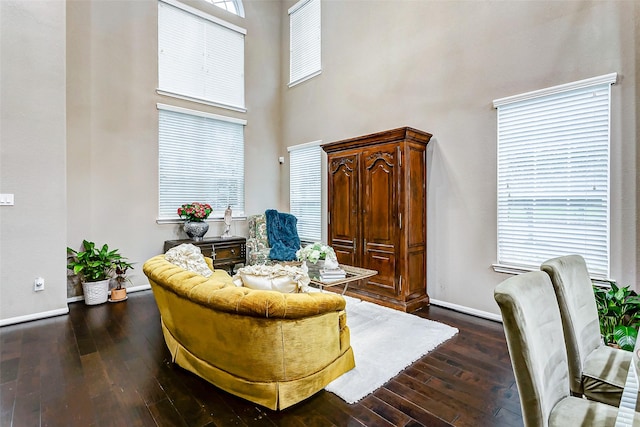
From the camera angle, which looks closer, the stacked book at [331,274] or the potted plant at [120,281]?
the stacked book at [331,274]

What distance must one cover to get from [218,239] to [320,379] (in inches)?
140

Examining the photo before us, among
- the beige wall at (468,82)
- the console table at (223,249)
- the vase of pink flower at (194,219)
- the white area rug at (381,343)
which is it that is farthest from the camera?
the vase of pink flower at (194,219)

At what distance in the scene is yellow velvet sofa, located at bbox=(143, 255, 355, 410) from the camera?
1.80 metres

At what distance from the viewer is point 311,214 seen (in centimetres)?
582

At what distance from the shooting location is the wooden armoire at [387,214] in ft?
12.4

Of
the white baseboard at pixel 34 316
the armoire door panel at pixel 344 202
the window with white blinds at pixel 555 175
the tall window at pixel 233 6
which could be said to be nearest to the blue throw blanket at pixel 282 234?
the armoire door panel at pixel 344 202

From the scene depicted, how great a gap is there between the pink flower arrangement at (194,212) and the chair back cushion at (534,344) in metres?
4.70

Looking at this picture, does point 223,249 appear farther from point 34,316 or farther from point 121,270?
point 34,316

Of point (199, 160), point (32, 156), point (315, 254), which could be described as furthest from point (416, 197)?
point (32, 156)

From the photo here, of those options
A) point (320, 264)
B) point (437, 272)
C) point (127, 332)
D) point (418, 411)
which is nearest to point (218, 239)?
point (127, 332)

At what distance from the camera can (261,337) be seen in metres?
1.81

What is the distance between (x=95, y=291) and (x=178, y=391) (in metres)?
2.80

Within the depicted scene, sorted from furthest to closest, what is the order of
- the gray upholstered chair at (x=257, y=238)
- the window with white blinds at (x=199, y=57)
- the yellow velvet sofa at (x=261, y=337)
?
the gray upholstered chair at (x=257, y=238)
the window with white blinds at (x=199, y=57)
the yellow velvet sofa at (x=261, y=337)

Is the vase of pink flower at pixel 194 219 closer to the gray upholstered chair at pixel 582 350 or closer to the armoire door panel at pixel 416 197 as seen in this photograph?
the armoire door panel at pixel 416 197
